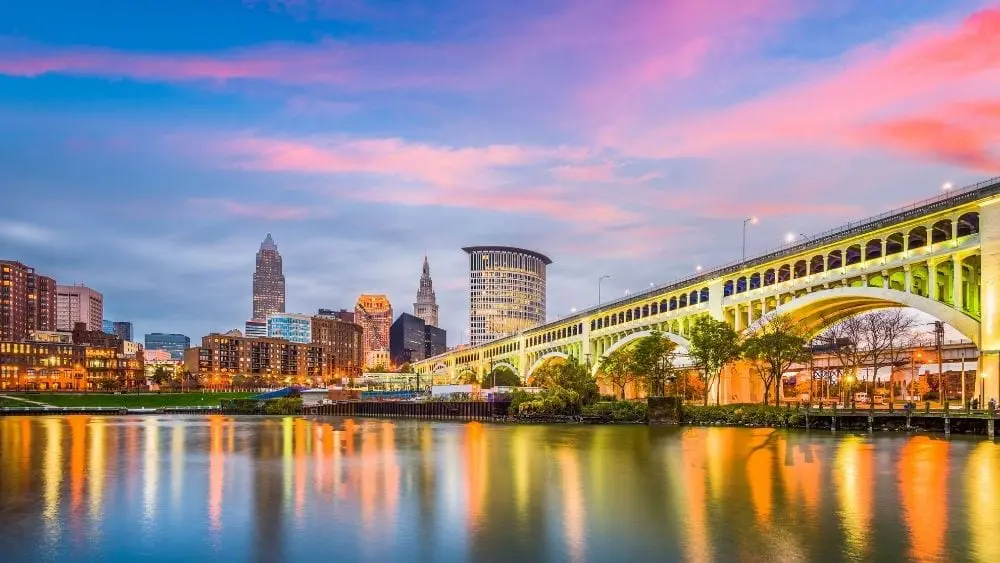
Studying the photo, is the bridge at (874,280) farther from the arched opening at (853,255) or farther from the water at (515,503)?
the water at (515,503)

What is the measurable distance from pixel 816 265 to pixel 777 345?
1500cm

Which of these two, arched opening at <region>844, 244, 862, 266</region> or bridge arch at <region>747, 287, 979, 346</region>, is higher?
arched opening at <region>844, 244, 862, 266</region>

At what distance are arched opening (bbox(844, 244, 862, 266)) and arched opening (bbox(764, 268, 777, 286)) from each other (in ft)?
44.9

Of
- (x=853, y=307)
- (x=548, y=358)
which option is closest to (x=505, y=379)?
(x=548, y=358)

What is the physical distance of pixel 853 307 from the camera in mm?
100500

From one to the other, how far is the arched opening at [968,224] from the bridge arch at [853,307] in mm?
7516

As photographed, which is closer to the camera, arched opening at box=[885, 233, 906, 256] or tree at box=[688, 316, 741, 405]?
arched opening at box=[885, 233, 906, 256]

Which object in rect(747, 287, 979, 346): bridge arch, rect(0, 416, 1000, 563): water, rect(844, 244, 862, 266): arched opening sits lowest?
rect(0, 416, 1000, 563): water

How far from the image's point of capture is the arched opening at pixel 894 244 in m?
82.8

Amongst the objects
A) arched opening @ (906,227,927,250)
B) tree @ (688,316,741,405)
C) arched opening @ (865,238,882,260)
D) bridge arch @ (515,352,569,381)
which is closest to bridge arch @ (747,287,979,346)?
arched opening @ (865,238,882,260)

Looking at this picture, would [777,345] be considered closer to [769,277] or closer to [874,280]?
[874,280]

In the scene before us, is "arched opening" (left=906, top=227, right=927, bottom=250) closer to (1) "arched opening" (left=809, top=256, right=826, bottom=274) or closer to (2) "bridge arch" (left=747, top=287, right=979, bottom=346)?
(2) "bridge arch" (left=747, top=287, right=979, bottom=346)

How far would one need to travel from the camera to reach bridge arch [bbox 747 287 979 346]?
7412cm

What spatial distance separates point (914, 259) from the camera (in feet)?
257
